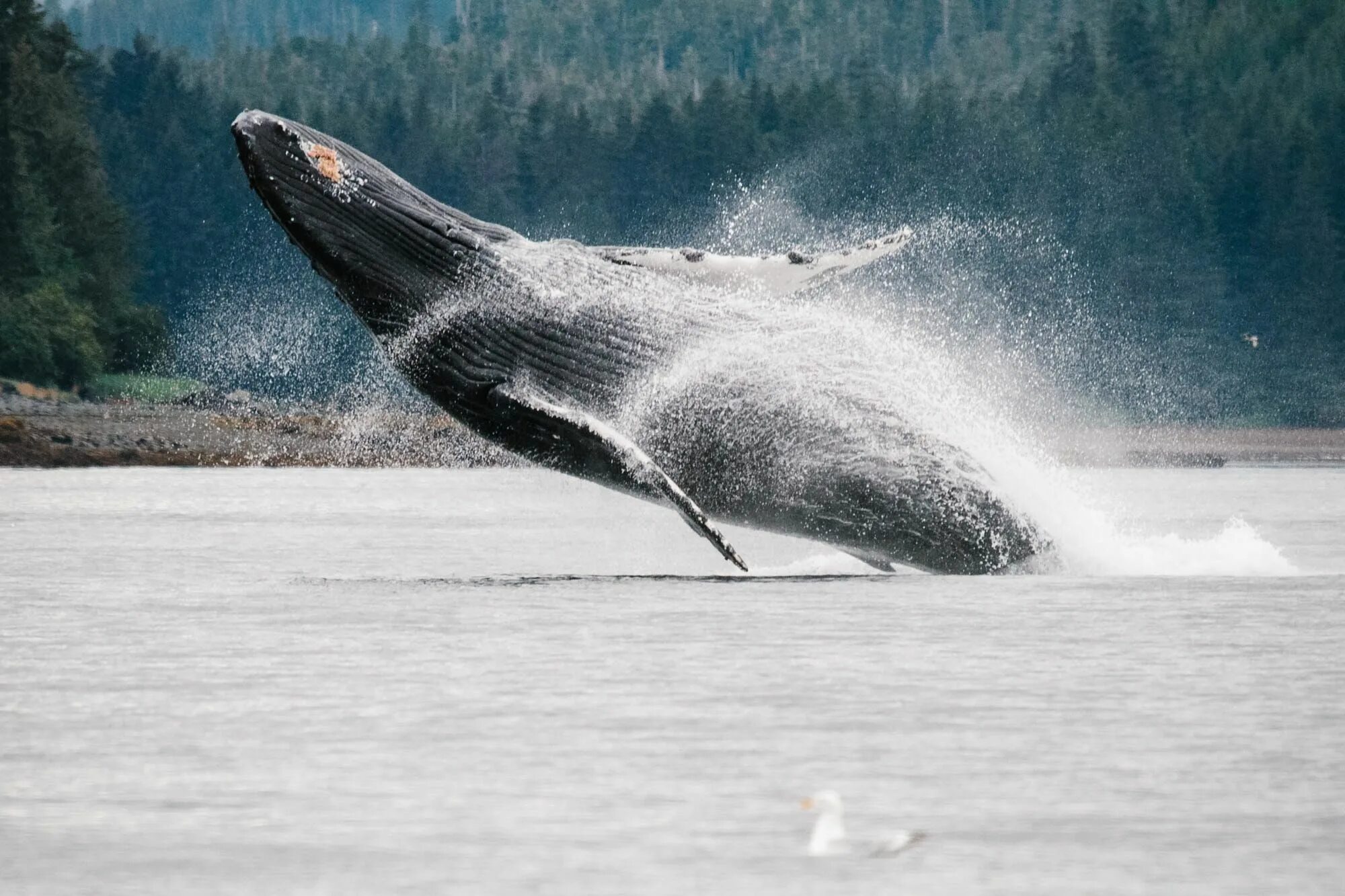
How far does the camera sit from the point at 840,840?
5.63 metres

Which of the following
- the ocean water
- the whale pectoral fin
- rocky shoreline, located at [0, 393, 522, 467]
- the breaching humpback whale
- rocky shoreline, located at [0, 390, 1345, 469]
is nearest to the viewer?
the ocean water

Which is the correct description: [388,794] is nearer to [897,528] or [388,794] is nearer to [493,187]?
[897,528]

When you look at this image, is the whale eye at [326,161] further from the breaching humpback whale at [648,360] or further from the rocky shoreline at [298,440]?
the rocky shoreline at [298,440]

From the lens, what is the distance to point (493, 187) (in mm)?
125562

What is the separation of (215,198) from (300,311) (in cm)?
1867

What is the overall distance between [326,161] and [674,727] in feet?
18.4

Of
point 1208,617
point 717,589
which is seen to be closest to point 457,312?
point 717,589

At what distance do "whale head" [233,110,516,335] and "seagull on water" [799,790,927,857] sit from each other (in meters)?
6.71

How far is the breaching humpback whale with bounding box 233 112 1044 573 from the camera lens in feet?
39.9

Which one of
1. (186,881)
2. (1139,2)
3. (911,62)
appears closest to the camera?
(186,881)

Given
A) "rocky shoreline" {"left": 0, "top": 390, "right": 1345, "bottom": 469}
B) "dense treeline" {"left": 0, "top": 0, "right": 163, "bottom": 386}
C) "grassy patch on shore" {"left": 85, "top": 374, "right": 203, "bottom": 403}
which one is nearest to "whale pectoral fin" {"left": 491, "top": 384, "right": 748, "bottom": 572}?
"rocky shoreline" {"left": 0, "top": 390, "right": 1345, "bottom": 469}

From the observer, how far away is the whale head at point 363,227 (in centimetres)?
1199

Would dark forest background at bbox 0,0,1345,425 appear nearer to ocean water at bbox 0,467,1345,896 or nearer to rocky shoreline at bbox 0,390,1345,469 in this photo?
rocky shoreline at bbox 0,390,1345,469

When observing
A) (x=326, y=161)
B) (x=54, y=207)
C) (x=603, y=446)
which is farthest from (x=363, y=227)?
(x=54, y=207)
